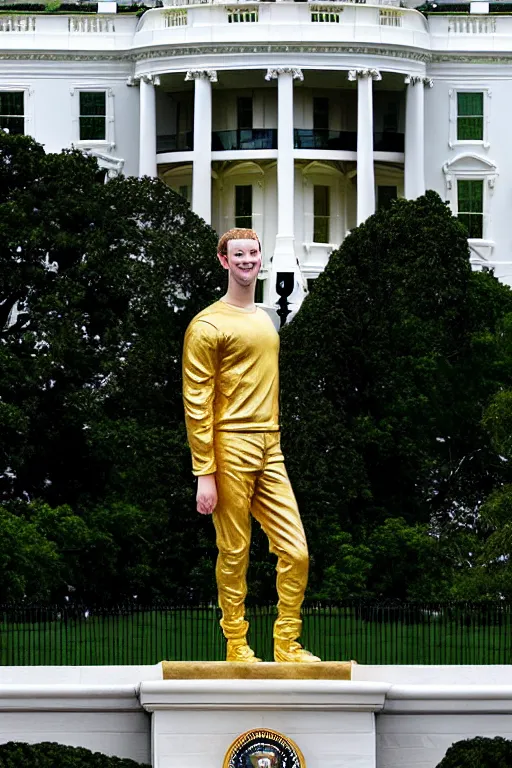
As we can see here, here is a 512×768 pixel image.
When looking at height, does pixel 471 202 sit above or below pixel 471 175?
below

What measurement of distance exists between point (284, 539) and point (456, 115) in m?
67.2

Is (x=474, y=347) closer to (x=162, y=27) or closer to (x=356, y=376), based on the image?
(x=356, y=376)

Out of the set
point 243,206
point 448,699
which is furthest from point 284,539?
point 243,206

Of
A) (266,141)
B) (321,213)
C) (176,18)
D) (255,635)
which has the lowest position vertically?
(255,635)

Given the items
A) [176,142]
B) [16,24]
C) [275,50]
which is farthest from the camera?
[16,24]

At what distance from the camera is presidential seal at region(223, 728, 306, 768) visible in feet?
112

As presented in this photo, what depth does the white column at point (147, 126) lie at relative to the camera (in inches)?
3794

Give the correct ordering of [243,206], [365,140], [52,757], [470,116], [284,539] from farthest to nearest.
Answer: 1. [470,116]
2. [243,206]
3. [365,140]
4. [284,539]
5. [52,757]

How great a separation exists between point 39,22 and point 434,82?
36.2ft

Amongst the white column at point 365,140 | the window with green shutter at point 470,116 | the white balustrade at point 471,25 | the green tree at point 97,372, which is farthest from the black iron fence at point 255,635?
the white balustrade at point 471,25

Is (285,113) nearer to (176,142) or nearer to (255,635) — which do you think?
(176,142)

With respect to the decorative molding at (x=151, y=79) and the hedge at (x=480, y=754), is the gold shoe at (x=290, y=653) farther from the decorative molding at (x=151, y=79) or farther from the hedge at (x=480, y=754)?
the decorative molding at (x=151, y=79)

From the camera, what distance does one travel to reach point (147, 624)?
42.9 meters

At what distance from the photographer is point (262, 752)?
34062 mm
